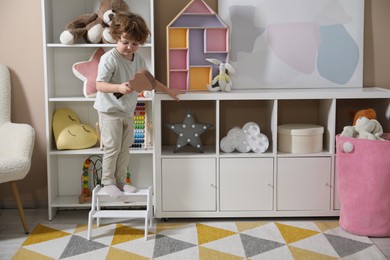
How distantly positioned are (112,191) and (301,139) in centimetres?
106

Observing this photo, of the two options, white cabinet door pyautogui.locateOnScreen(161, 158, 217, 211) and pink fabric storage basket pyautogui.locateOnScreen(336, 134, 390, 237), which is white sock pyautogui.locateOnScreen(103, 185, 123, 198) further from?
pink fabric storage basket pyautogui.locateOnScreen(336, 134, 390, 237)

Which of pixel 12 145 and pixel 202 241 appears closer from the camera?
pixel 202 241

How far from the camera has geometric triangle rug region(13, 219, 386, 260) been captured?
269 cm

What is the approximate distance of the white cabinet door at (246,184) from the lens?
3.14 metres

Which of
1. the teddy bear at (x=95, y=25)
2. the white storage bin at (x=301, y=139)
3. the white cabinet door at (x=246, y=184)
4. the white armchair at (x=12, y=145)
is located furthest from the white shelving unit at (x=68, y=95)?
the white storage bin at (x=301, y=139)

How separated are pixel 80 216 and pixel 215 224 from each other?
808mm

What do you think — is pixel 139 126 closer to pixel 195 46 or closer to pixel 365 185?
pixel 195 46

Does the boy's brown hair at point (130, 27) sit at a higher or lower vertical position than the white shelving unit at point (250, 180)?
higher

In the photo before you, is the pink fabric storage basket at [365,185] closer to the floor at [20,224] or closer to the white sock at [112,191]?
the floor at [20,224]

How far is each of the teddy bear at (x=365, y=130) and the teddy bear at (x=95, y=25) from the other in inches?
54.2

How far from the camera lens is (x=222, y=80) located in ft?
10.3

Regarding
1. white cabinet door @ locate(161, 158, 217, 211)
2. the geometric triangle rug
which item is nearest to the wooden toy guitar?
white cabinet door @ locate(161, 158, 217, 211)

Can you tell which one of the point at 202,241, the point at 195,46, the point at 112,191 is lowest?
the point at 202,241

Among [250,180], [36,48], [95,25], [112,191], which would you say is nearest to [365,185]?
[250,180]
